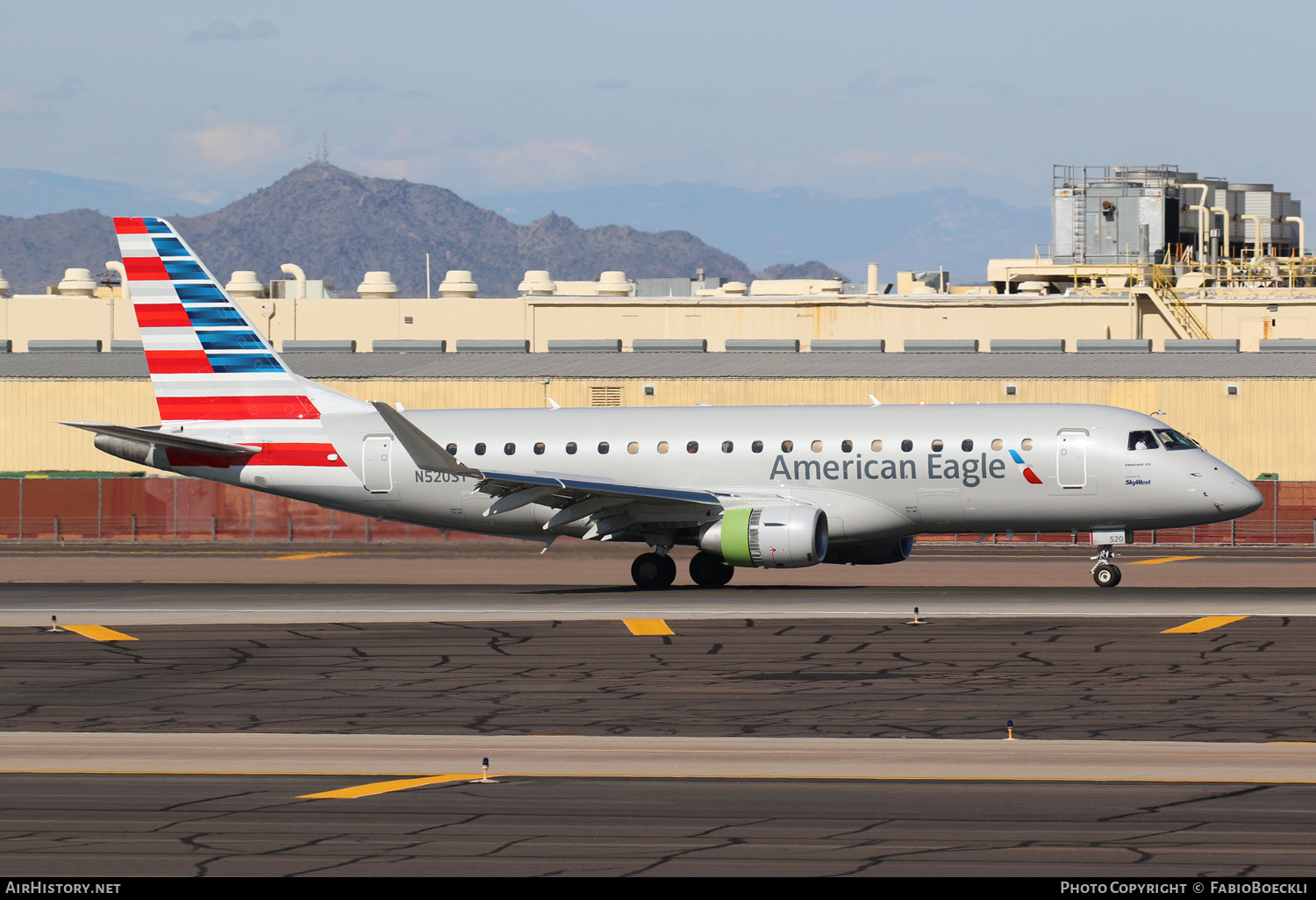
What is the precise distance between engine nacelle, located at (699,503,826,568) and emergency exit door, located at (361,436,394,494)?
868 centimetres

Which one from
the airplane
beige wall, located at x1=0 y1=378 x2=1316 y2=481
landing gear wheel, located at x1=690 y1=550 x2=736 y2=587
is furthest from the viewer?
beige wall, located at x1=0 y1=378 x2=1316 y2=481

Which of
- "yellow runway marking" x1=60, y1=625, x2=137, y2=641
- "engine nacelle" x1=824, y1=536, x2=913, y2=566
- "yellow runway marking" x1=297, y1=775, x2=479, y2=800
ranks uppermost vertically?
"engine nacelle" x1=824, y1=536, x2=913, y2=566

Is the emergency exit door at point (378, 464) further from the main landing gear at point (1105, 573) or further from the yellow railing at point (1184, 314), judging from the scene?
the yellow railing at point (1184, 314)

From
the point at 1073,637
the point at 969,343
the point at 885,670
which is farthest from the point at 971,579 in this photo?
the point at 969,343

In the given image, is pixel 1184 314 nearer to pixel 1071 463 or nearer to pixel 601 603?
pixel 1071 463

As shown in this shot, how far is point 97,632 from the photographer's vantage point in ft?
90.4

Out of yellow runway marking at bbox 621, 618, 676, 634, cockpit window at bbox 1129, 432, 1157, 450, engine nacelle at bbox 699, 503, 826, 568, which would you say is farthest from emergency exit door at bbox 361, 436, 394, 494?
cockpit window at bbox 1129, 432, 1157, 450

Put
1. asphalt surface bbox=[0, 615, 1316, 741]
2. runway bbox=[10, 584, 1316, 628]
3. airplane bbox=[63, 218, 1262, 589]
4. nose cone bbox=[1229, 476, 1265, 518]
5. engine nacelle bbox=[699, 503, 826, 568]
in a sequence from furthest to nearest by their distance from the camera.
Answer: airplane bbox=[63, 218, 1262, 589], nose cone bbox=[1229, 476, 1265, 518], engine nacelle bbox=[699, 503, 826, 568], runway bbox=[10, 584, 1316, 628], asphalt surface bbox=[0, 615, 1316, 741]

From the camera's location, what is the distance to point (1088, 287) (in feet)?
292

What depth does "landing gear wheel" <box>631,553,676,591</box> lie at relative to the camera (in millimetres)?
35594

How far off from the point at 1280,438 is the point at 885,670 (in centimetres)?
4078

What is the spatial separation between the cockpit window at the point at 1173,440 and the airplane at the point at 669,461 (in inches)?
2.2

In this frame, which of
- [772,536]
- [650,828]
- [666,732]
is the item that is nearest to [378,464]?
[772,536]

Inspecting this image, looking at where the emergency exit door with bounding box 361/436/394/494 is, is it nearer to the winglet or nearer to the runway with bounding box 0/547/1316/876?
the winglet
